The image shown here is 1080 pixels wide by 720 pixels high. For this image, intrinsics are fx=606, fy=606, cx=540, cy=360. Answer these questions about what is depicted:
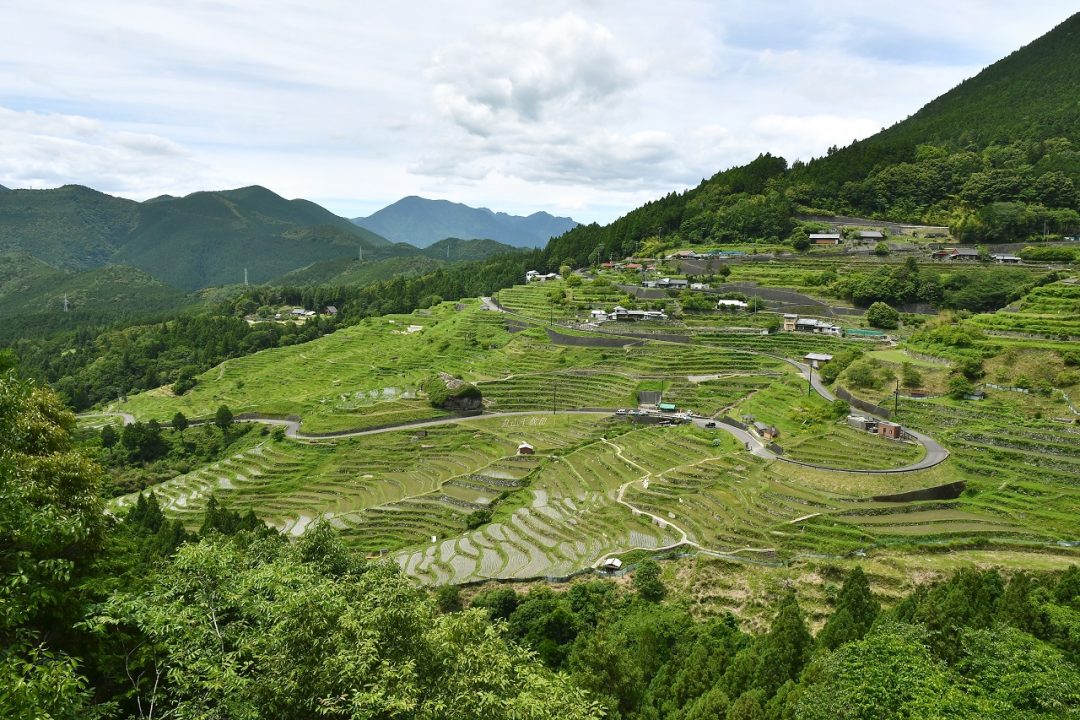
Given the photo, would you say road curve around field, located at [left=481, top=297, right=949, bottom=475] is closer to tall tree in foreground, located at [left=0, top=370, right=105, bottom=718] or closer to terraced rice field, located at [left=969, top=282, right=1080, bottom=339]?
terraced rice field, located at [left=969, top=282, right=1080, bottom=339]

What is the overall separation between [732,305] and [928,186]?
4080 centimetres

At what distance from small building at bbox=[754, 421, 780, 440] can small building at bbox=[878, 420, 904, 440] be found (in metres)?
5.88

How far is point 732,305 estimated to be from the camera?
63.2 metres

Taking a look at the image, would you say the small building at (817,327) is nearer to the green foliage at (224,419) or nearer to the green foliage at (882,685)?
the green foliage at (882,685)

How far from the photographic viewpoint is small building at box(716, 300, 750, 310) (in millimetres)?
63000

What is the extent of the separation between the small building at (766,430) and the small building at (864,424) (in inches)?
166

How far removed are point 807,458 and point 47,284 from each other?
223m

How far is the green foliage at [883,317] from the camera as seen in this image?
55.9 metres

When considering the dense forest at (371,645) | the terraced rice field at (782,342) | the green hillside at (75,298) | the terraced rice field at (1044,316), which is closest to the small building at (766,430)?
the dense forest at (371,645)

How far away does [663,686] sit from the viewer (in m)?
18.3

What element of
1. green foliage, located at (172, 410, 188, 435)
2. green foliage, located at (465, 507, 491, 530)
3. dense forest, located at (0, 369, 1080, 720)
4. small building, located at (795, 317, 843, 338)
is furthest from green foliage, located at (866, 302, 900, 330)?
green foliage, located at (172, 410, 188, 435)

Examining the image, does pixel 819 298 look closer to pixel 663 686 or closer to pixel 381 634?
pixel 663 686

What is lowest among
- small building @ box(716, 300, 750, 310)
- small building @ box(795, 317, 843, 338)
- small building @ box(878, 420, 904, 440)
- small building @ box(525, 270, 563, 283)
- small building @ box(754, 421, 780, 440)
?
small building @ box(754, 421, 780, 440)

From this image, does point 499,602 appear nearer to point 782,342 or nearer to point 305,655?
point 305,655
